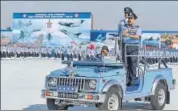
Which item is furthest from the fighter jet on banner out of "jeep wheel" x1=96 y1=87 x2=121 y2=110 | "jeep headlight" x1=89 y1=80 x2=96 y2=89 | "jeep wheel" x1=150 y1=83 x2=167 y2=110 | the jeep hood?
"jeep headlight" x1=89 y1=80 x2=96 y2=89

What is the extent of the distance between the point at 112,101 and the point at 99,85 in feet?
1.88

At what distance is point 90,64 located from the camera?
940 centimetres

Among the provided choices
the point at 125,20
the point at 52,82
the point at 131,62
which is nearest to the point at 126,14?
the point at 125,20

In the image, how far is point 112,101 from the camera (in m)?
8.97

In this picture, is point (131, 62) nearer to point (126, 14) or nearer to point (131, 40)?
point (131, 40)

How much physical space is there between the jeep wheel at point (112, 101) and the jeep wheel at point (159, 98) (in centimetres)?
142

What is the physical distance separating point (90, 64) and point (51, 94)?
1.06m

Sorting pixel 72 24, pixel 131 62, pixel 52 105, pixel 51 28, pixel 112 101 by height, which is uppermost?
pixel 72 24

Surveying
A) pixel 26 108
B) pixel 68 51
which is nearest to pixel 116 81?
pixel 26 108

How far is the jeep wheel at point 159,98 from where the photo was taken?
1030 cm

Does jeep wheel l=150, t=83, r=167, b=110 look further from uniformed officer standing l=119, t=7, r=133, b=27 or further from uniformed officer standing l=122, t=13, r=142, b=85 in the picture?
uniformed officer standing l=119, t=7, r=133, b=27

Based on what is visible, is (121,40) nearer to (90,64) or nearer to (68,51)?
(90,64)

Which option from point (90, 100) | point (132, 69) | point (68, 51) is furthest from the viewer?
point (68, 51)

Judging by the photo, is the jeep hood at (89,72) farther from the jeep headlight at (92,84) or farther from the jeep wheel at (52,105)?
the jeep wheel at (52,105)
